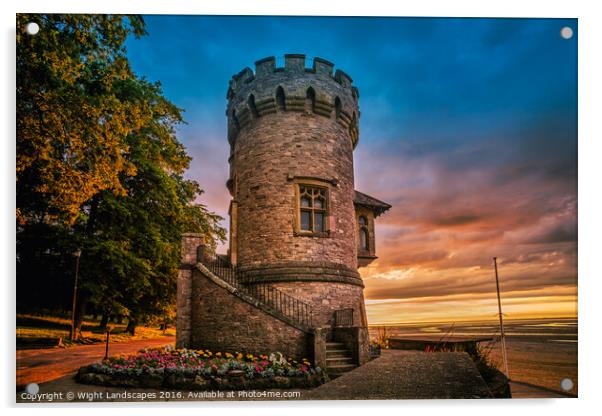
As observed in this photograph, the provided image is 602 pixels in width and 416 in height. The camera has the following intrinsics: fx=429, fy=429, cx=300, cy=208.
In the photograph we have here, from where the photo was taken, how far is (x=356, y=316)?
428 inches

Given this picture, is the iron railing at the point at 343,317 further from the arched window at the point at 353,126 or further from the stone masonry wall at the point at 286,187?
the arched window at the point at 353,126

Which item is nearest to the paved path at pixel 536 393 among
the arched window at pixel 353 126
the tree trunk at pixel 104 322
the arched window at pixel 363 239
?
the arched window at pixel 363 239

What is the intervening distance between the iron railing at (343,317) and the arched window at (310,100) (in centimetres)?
538

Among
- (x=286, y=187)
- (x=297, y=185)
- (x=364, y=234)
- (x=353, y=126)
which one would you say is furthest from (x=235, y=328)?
(x=353, y=126)

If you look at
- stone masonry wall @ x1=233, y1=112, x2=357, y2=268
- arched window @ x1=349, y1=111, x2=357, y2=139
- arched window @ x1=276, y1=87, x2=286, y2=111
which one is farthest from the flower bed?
arched window @ x1=349, y1=111, x2=357, y2=139

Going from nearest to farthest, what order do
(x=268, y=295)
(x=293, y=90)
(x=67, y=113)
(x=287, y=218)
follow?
(x=67, y=113) → (x=268, y=295) → (x=287, y=218) → (x=293, y=90)

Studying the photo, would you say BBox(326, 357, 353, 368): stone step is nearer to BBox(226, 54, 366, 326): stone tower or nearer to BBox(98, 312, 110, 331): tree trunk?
BBox(226, 54, 366, 326): stone tower

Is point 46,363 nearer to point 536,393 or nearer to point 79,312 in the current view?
point 79,312

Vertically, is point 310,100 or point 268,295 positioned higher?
point 310,100

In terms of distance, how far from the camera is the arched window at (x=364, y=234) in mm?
14008

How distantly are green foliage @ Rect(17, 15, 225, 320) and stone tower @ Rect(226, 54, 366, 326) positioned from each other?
107 inches

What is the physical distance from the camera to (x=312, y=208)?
1136cm

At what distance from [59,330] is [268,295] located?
17.3 ft
